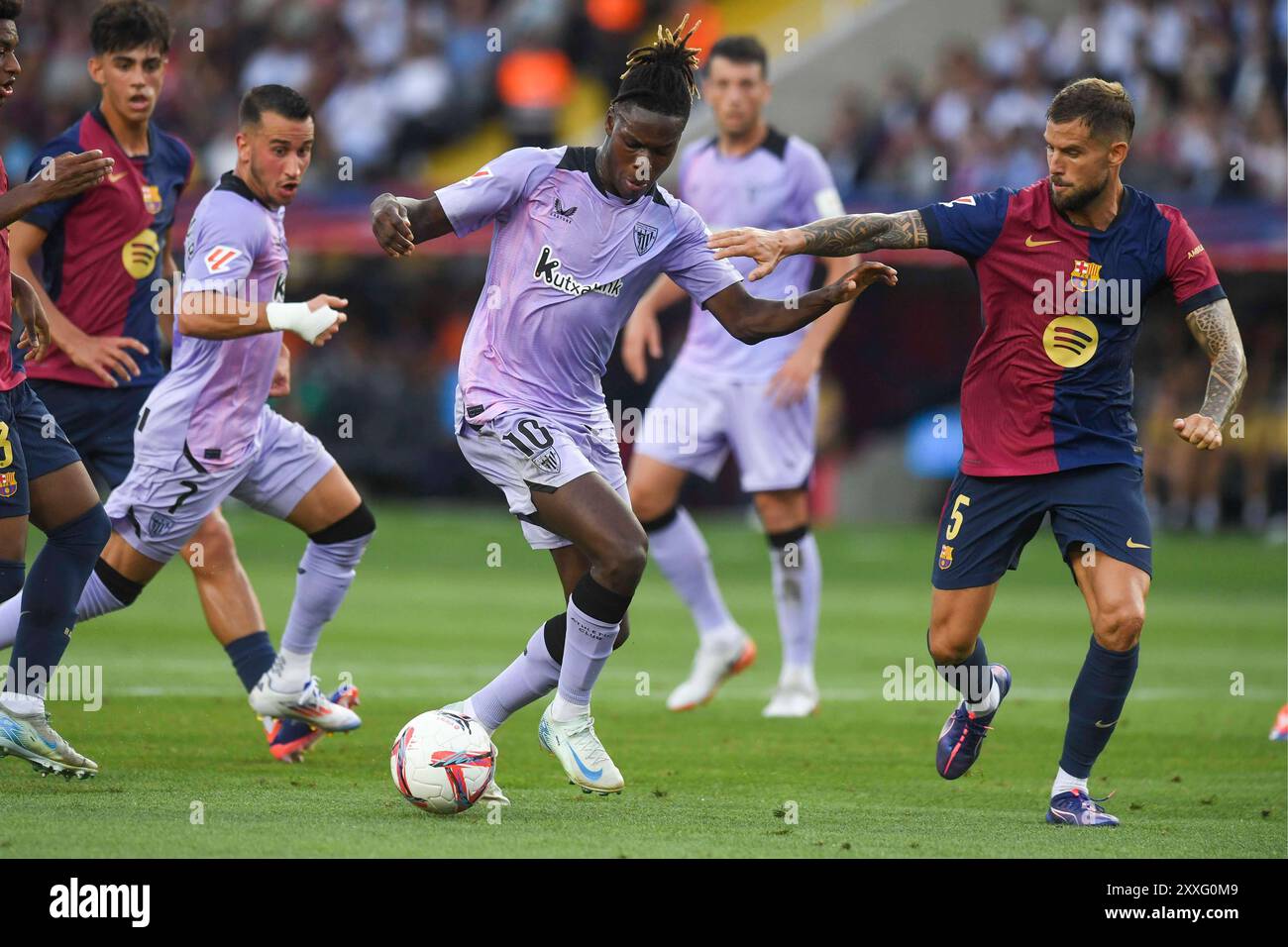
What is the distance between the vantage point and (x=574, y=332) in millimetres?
6789

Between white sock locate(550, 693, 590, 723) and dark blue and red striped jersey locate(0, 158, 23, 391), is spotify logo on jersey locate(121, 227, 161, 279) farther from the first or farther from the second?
white sock locate(550, 693, 590, 723)

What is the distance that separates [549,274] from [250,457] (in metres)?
1.71

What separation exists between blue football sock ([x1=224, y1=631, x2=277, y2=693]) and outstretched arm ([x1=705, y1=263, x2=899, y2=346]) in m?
2.51

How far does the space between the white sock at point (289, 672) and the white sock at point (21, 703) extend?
42.1 inches

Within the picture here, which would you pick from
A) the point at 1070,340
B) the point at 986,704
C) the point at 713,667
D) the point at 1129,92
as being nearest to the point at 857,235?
the point at 1070,340

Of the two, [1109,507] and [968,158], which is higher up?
[968,158]

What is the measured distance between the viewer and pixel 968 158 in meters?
20.3

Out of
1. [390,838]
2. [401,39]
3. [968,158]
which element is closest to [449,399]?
[401,39]

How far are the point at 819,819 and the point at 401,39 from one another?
20059 millimetres

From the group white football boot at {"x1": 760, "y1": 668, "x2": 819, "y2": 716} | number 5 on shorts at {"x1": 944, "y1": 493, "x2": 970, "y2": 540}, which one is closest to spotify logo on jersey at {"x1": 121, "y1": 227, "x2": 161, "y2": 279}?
number 5 on shorts at {"x1": 944, "y1": 493, "x2": 970, "y2": 540}

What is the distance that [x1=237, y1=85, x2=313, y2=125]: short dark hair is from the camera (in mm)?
7395

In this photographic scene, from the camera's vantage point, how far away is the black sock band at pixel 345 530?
25.5ft

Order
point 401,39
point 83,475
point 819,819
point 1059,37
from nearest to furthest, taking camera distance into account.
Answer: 1. point 819,819
2. point 83,475
3. point 1059,37
4. point 401,39
